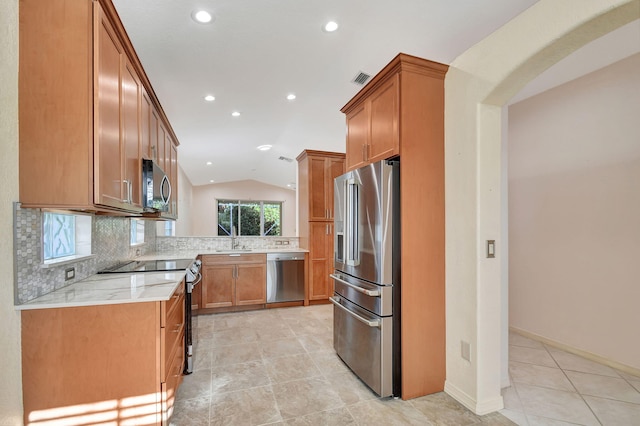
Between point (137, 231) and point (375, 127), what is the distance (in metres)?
3.24

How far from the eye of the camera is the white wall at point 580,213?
256 centimetres

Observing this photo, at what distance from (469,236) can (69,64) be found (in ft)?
8.49

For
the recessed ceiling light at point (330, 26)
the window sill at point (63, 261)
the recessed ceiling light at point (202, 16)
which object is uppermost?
the recessed ceiling light at point (330, 26)

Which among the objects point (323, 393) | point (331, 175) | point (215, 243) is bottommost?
point (323, 393)

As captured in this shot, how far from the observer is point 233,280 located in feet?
14.2

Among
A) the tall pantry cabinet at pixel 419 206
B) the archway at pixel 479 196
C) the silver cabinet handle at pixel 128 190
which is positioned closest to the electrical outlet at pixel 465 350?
the archway at pixel 479 196

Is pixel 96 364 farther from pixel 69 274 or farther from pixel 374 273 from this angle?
pixel 374 273

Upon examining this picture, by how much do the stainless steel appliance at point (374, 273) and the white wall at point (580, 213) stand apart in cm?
210

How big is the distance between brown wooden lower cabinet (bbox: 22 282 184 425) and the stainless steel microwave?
1.04 meters

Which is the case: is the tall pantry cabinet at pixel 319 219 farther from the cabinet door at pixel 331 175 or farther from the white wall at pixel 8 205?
the white wall at pixel 8 205

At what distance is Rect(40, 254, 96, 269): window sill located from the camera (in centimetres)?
173

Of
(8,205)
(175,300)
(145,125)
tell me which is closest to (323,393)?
(175,300)

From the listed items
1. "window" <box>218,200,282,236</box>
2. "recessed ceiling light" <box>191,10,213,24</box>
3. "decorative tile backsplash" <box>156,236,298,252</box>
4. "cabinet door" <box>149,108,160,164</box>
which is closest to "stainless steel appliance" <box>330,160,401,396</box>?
"recessed ceiling light" <box>191,10,213,24</box>

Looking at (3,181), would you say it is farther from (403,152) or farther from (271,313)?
(271,313)
